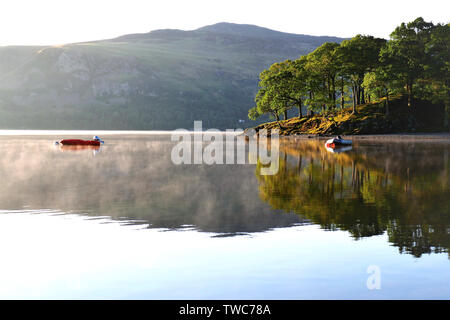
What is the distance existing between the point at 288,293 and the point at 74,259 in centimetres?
644

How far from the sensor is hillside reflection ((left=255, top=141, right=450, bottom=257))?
54.4 feet

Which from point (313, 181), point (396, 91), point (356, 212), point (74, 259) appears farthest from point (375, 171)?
point (396, 91)

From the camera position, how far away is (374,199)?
952 inches

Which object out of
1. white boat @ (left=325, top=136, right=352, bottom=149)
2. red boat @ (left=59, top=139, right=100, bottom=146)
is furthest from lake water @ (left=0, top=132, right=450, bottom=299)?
red boat @ (left=59, top=139, right=100, bottom=146)

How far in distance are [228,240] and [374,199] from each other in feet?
35.9

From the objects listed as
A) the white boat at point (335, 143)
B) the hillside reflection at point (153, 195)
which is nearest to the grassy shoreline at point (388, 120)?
the white boat at point (335, 143)

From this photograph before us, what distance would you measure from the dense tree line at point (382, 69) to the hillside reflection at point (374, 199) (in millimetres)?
82520

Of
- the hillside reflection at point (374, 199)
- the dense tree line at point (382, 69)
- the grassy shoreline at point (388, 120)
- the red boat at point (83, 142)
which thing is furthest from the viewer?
the grassy shoreline at point (388, 120)

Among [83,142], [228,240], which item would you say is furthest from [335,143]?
[228,240]

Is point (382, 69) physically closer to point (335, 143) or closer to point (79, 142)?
point (335, 143)

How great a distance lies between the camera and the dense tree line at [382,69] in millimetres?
116688

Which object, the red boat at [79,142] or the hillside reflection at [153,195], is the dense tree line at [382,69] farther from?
the hillside reflection at [153,195]

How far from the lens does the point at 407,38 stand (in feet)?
392
